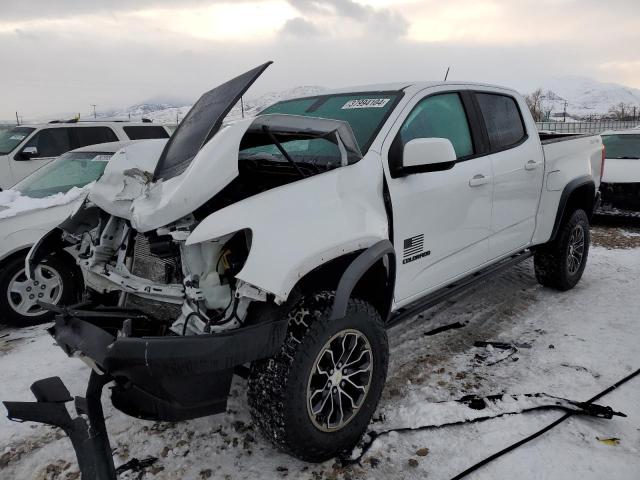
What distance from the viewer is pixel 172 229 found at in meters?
2.27

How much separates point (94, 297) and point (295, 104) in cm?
199

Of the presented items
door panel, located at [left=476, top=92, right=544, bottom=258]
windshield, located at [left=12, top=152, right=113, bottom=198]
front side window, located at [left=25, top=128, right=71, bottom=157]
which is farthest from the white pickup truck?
front side window, located at [left=25, top=128, right=71, bottom=157]

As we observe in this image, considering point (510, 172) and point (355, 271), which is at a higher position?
point (510, 172)

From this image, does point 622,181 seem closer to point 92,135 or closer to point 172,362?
point 172,362

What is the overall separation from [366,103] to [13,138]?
26.3 ft

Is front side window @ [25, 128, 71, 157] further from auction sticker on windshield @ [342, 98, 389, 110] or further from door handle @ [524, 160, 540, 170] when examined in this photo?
door handle @ [524, 160, 540, 170]

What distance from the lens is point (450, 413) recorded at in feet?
9.57

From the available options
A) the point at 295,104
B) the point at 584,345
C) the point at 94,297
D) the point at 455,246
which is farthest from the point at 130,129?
the point at 584,345

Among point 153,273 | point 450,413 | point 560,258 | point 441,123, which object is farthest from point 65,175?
point 560,258

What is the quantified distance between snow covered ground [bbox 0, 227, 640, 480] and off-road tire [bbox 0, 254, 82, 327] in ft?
0.38

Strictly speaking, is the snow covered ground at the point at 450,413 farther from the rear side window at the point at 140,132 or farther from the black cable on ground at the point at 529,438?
the rear side window at the point at 140,132

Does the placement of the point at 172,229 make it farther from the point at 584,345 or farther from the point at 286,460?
the point at 584,345

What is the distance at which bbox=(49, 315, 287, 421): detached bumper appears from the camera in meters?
1.96

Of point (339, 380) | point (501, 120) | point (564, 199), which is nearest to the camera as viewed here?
point (339, 380)
